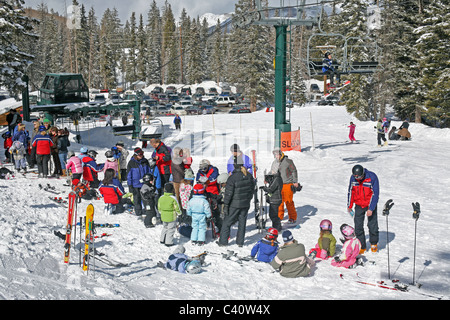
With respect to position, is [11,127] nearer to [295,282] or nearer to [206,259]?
[206,259]

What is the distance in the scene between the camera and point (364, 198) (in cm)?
850

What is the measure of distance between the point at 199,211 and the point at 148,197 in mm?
1458

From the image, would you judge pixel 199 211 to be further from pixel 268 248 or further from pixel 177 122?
pixel 177 122

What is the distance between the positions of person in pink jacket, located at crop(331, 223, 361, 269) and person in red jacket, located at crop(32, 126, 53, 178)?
932cm

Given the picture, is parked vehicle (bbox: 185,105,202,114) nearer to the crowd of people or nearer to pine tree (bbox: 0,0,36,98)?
pine tree (bbox: 0,0,36,98)

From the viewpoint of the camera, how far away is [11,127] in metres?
19.1

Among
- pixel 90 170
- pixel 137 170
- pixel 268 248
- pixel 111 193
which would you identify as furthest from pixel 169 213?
pixel 90 170

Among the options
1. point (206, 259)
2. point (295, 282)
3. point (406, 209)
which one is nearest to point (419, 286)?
point (295, 282)

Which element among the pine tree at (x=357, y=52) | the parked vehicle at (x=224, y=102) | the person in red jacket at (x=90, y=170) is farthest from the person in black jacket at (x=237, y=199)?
the parked vehicle at (x=224, y=102)

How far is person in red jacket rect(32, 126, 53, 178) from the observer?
13.4m

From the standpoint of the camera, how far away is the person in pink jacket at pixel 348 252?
7.94 meters

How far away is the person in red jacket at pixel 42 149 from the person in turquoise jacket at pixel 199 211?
659 cm

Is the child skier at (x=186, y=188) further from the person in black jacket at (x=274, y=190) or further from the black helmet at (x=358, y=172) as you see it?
the black helmet at (x=358, y=172)

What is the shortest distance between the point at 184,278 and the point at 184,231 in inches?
88.9
